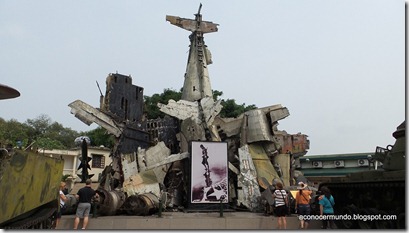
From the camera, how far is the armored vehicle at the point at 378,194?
31.8ft

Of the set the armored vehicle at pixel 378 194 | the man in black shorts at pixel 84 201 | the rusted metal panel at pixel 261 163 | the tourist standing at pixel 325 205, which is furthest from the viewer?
the rusted metal panel at pixel 261 163

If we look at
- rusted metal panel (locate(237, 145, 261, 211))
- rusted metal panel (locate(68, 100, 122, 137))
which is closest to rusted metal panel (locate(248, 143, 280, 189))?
rusted metal panel (locate(237, 145, 261, 211))

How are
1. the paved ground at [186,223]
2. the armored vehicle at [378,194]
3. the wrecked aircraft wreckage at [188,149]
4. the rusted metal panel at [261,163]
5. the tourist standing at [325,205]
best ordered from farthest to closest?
the rusted metal panel at [261,163], the wrecked aircraft wreckage at [188,149], the paved ground at [186,223], the tourist standing at [325,205], the armored vehicle at [378,194]

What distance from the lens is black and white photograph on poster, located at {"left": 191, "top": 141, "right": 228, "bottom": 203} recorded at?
15.9 meters

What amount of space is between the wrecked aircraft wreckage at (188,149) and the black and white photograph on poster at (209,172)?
4 cm

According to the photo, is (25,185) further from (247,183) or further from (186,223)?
(247,183)

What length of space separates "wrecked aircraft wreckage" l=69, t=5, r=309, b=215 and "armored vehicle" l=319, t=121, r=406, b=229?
226 inches

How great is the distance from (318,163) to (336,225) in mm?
23178

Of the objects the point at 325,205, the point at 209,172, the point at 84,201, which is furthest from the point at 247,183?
the point at 84,201

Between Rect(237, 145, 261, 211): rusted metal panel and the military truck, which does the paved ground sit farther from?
Rect(237, 145, 261, 211): rusted metal panel

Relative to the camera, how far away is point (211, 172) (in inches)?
637

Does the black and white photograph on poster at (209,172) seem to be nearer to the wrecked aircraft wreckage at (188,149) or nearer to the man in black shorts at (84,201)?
the wrecked aircraft wreckage at (188,149)

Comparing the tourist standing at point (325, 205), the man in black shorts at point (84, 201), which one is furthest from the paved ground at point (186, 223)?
the tourist standing at point (325, 205)

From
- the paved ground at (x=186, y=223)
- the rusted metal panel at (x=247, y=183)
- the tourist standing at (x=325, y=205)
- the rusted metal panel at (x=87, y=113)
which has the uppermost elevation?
the rusted metal panel at (x=87, y=113)
